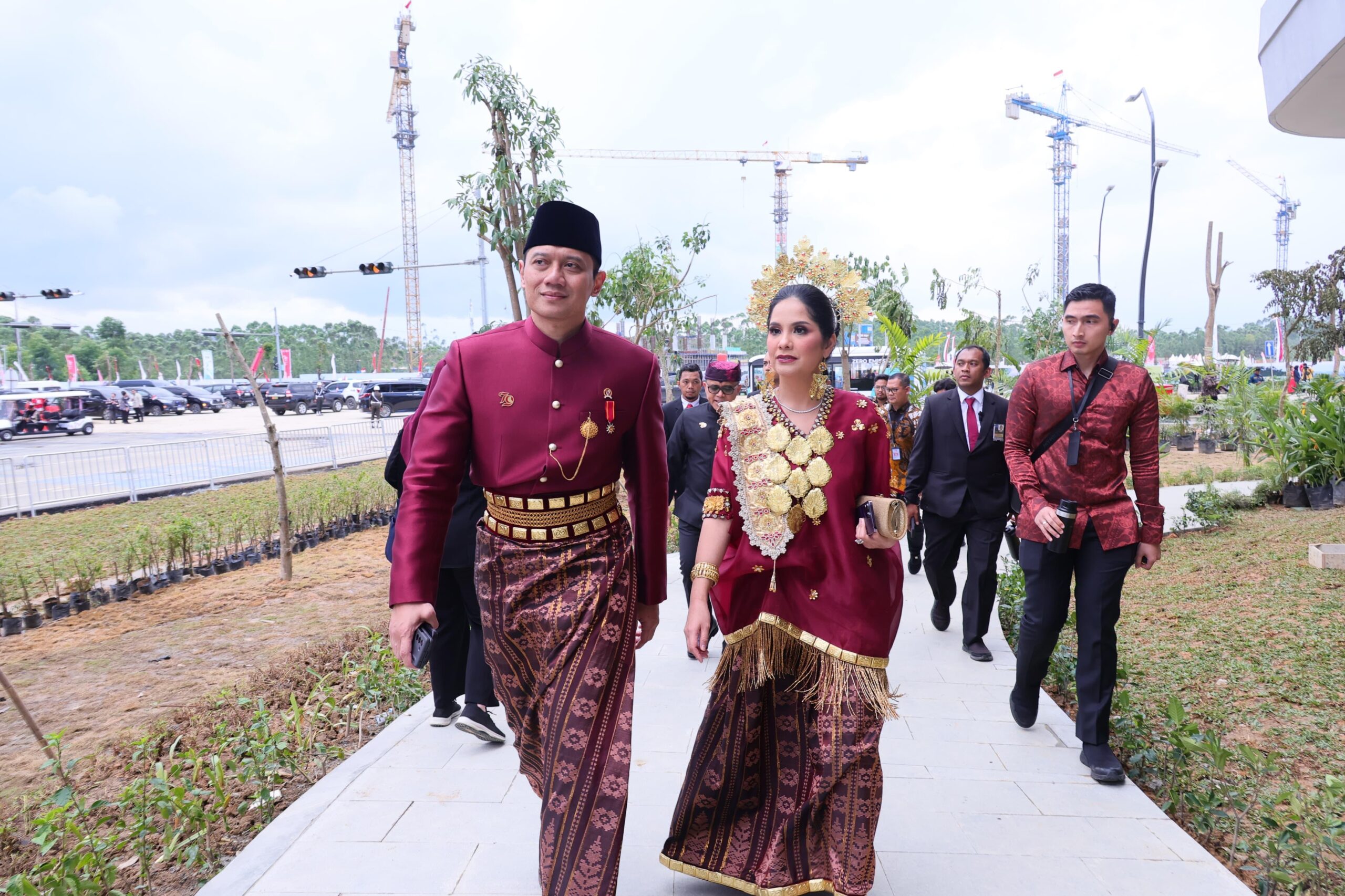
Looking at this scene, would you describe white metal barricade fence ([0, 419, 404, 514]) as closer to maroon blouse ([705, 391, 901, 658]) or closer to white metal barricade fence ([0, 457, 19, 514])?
white metal barricade fence ([0, 457, 19, 514])

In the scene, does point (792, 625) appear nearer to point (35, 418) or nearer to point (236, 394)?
point (35, 418)

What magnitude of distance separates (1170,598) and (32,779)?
23.8 ft

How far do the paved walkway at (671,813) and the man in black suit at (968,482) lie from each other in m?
1.04

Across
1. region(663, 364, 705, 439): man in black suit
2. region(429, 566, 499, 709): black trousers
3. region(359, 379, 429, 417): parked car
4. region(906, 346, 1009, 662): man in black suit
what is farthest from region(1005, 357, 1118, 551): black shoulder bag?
region(359, 379, 429, 417): parked car

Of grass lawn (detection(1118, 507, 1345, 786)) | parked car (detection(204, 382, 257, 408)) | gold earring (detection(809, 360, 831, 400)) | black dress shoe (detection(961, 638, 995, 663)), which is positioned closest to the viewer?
gold earring (detection(809, 360, 831, 400))

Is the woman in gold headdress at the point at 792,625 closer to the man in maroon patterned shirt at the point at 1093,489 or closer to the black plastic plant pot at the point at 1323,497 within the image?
the man in maroon patterned shirt at the point at 1093,489

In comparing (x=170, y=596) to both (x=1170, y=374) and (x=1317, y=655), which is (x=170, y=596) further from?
(x=1170, y=374)

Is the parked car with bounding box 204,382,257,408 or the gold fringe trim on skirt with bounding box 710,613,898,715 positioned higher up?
the parked car with bounding box 204,382,257,408

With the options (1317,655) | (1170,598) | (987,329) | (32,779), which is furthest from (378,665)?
(987,329)

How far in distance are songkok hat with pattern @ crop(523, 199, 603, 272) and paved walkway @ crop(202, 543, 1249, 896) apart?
201 centimetres

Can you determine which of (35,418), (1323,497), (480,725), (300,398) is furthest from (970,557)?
(300,398)

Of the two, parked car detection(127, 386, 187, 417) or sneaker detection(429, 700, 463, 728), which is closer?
sneaker detection(429, 700, 463, 728)

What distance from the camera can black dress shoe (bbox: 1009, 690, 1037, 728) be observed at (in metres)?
4.17

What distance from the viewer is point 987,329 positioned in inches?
957
